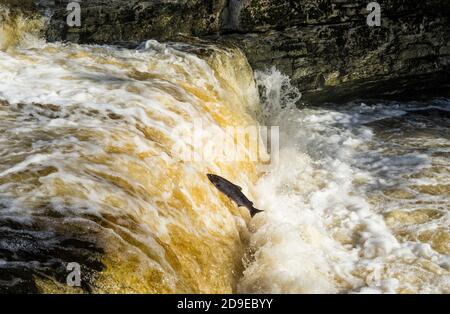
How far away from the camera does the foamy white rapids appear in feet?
13.8

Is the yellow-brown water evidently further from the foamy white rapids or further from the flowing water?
the foamy white rapids

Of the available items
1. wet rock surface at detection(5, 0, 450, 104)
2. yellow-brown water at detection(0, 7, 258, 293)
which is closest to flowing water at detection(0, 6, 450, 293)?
yellow-brown water at detection(0, 7, 258, 293)

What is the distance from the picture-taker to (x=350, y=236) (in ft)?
16.3

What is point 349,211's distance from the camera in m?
5.43

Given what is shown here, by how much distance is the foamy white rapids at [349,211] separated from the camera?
4195 mm

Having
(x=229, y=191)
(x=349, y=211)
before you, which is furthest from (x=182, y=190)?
(x=349, y=211)

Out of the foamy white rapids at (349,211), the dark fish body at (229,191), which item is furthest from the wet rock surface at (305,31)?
the dark fish body at (229,191)

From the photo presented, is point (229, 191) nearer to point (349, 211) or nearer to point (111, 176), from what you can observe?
point (111, 176)

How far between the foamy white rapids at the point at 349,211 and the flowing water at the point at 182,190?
0.02 metres

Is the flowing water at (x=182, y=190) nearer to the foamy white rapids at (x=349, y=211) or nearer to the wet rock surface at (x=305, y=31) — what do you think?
the foamy white rapids at (x=349, y=211)

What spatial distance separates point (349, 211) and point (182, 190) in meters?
2.18
